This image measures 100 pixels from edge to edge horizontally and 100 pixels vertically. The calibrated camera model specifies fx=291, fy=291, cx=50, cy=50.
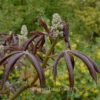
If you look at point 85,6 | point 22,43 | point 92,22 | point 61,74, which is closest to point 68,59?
point 22,43

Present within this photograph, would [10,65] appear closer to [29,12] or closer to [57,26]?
[57,26]

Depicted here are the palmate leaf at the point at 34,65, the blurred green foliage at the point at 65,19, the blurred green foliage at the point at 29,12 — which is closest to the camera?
the palmate leaf at the point at 34,65

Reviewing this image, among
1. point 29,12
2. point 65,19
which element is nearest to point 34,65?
point 29,12

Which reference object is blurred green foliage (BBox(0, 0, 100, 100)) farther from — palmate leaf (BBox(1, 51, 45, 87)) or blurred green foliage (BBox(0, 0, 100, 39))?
palmate leaf (BBox(1, 51, 45, 87))

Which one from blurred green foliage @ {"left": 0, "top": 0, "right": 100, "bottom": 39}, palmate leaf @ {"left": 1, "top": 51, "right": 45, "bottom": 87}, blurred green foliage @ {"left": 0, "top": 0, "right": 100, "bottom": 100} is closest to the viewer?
palmate leaf @ {"left": 1, "top": 51, "right": 45, "bottom": 87}

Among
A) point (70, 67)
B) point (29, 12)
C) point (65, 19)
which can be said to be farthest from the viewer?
point (65, 19)

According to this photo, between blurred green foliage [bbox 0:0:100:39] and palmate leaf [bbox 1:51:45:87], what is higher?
blurred green foliage [bbox 0:0:100:39]

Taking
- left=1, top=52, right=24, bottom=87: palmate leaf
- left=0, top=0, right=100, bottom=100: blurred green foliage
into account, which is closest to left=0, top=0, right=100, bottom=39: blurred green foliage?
left=0, top=0, right=100, bottom=100: blurred green foliage

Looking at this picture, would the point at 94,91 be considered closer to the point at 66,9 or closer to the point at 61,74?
the point at 61,74

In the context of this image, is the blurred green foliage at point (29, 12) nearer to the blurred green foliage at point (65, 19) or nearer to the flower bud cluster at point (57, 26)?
the blurred green foliage at point (65, 19)

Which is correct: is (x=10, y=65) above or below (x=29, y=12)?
below

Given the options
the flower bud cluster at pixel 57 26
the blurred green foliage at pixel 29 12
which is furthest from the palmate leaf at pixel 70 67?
the blurred green foliage at pixel 29 12

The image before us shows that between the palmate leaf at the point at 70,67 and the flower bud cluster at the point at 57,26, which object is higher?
the flower bud cluster at the point at 57,26

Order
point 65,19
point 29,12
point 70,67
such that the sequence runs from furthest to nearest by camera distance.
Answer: point 65,19 < point 29,12 < point 70,67
